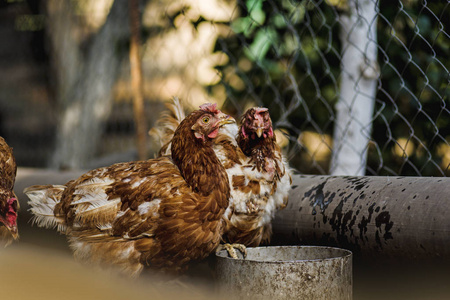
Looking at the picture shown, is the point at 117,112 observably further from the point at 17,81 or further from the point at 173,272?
the point at 173,272

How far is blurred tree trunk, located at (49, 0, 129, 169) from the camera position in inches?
128

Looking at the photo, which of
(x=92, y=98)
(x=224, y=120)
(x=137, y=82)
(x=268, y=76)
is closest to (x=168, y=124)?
(x=224, y=120)

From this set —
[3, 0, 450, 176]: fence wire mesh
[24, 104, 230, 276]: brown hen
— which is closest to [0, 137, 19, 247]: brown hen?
[24, 104, 230, 276]: brown hen

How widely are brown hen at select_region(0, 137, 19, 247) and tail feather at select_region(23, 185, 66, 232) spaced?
0.24 metres

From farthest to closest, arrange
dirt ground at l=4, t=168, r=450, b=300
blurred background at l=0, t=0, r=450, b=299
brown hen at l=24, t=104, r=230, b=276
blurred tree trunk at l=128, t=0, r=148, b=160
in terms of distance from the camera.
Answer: blurred tree trunk at l=128, t=0, r=148, b=160 < blurred background at l=0, t=0, r=450, b=299 < brown hen at l=24, t=104, r=230, b=276 < dirt ground at l=4, t=168, r=450, b=300

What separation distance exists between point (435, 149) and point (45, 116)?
3.30 meters

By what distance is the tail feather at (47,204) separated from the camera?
2025 mm

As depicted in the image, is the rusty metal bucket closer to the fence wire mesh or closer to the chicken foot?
the chicken foot

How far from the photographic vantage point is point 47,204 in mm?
2072

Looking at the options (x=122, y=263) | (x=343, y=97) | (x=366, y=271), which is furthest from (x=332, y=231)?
(x=343, y=97)

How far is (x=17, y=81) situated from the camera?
473cm

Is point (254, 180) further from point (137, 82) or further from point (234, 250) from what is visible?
point (137, 82)

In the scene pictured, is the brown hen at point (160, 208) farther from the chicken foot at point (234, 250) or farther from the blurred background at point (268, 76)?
the blurred background at point (268, 76)

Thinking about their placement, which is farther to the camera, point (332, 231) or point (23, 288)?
point (23, 288)
